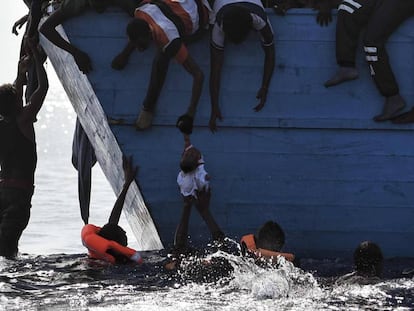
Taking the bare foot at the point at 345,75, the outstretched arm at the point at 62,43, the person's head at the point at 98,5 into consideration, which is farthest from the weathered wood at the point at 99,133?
the bare foot at the point at 345,75

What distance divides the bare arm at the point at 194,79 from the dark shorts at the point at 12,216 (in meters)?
1.96

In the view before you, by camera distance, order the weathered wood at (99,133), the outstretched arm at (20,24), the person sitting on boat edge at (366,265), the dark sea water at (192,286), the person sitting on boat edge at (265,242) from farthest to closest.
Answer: the outstretched arm at (20,24) < the weathered wood at (99,133) < the person sitting on boat edge at (265,242) < the person sitting on boat edge at (366,265) < the dark sea water at (192,286)

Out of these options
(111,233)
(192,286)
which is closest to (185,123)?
(111,233)

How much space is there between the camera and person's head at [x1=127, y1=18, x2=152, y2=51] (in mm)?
9750

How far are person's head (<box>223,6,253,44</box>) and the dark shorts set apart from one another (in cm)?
265

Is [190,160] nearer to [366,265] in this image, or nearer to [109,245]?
[109,245]

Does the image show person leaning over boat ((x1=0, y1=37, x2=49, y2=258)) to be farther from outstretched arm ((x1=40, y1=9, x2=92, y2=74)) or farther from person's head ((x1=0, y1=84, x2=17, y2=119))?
outstretched arm ((x1=40, y1=9, x2=92, y2=74))

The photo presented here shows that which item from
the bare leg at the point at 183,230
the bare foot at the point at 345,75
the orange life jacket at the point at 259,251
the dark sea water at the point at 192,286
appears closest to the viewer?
the dark sea water at the point at 192,286

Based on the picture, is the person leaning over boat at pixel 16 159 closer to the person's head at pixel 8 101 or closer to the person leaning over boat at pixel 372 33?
the person's head at pixel 8 101

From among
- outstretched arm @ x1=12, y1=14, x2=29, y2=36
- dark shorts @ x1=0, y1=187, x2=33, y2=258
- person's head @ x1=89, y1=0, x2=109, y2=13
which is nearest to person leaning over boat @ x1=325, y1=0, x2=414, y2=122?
person's head @ x1=89, y1=0, x2=109, y2=13

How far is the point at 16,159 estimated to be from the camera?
10938 millimetres

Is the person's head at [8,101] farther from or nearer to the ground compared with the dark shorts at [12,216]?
farther from the ground

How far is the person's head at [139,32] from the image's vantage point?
9.75 meters

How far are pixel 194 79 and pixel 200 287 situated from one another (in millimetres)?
2123
